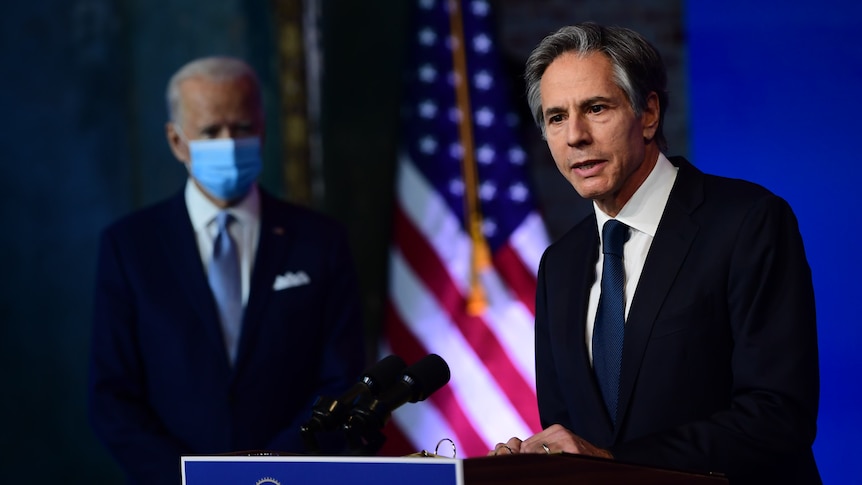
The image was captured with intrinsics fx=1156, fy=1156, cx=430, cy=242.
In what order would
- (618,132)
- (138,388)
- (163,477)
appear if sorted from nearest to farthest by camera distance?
(618,132)
(163,477)
(138,388)

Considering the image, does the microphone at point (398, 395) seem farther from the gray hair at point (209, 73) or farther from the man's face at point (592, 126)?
the gray hair at point (209, 73)

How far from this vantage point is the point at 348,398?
5.94 feet

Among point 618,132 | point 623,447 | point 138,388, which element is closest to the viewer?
point 623,447

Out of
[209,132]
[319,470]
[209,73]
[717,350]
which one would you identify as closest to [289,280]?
[209,132]

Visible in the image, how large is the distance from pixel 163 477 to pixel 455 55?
2145 mm

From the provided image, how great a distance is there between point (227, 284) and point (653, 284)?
1570 millimetres

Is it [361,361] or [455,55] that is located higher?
[455,55]

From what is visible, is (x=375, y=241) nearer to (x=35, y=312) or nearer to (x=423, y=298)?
(x=423, y=298)

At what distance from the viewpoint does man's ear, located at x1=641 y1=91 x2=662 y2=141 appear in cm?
220

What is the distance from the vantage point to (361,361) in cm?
336

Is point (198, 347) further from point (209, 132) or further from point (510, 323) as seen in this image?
point (510, 323)

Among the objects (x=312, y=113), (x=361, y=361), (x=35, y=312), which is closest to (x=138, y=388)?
(x=361, y=361)

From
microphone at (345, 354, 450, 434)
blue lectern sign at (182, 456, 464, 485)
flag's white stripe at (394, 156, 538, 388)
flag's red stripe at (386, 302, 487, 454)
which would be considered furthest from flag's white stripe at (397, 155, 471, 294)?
blue lectern sign at (182, 456, 464, 485)

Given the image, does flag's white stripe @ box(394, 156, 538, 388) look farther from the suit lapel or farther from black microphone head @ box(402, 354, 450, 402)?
black microphone head @ box(402, 354, 450, 402)
